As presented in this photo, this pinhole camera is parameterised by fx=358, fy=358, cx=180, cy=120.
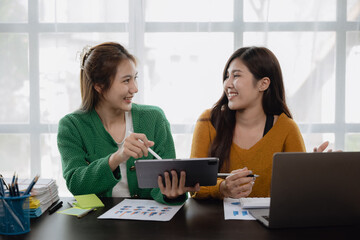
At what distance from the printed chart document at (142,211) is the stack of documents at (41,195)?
0.75 feet

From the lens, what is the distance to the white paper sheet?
1192mm

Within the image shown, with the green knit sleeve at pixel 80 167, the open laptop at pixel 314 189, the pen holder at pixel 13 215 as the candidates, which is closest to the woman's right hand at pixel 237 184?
the open laptop at pixel 314 189

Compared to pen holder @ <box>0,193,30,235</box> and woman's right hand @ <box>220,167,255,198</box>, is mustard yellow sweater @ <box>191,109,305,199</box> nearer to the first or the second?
woman's right hand @ <box>220,167,255,198</box>

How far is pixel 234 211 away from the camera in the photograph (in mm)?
1267

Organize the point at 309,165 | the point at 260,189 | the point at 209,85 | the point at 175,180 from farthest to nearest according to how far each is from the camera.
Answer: the point at 209,85
the point at 260,189
the point at 175,180
the point at 309,165

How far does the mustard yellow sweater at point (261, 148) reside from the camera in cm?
181

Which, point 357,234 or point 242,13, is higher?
point 242,13

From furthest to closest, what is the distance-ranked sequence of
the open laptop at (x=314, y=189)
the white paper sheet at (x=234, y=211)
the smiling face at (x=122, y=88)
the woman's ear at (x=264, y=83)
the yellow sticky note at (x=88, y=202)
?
the woman's ear at (x=264, y=83) < the smiling face at (x=122, y=88) < the yellow sticky note at (x=88, y=202) < the white paper sheet at (x=234, y=211) < the open laptop at (x=314, y=189)

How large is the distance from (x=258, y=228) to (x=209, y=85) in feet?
6.55

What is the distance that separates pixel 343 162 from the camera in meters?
1.01

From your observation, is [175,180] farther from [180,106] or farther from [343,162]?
[180,106]

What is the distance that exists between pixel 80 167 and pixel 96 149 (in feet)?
0.55

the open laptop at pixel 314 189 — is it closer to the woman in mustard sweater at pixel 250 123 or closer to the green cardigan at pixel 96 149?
the green cardigan at pixel 96 149

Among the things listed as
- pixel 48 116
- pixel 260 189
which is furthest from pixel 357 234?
pixel 48 116
